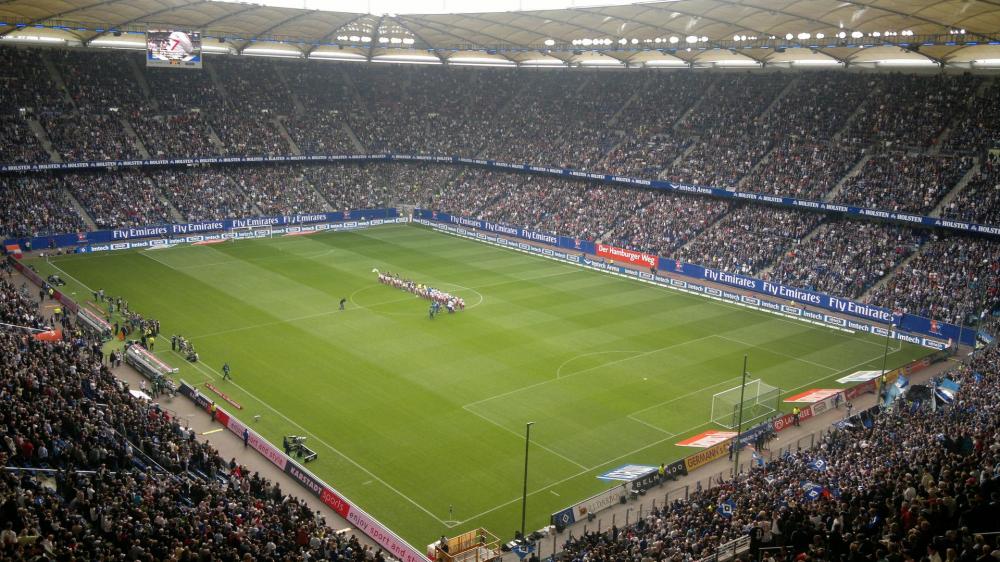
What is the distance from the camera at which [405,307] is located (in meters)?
51.4

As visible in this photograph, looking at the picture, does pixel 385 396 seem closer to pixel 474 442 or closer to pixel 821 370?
pixel 474 442

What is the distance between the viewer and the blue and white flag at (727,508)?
23344 millimetres

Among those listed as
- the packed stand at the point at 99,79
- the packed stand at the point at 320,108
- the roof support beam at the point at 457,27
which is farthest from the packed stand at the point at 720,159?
the packed stand at the point at 99,79

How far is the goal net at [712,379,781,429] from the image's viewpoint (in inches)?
1396

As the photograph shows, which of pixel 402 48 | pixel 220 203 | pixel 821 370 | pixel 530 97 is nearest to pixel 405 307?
pixel 821 370

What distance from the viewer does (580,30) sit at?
6612cm

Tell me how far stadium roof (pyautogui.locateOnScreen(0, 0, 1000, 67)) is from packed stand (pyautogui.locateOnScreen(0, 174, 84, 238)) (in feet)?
37.4

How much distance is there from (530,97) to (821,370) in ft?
176

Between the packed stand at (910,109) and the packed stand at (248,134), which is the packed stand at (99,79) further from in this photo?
the packed stand at (910,109)

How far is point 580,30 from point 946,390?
1686 inches

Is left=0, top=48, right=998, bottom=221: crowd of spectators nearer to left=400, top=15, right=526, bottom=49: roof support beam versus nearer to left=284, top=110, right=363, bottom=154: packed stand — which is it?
left=284, top=110, right=363, bottom=154: packed stand

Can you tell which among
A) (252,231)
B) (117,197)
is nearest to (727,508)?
(252,231)

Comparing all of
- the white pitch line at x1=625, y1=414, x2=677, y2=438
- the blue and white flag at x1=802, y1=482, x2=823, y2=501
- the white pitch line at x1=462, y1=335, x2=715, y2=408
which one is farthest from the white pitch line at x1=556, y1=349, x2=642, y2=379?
the blue and white flag at x1=802, y1=482, x2=823, y2=501

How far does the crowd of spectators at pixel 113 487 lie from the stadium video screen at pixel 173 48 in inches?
1407
